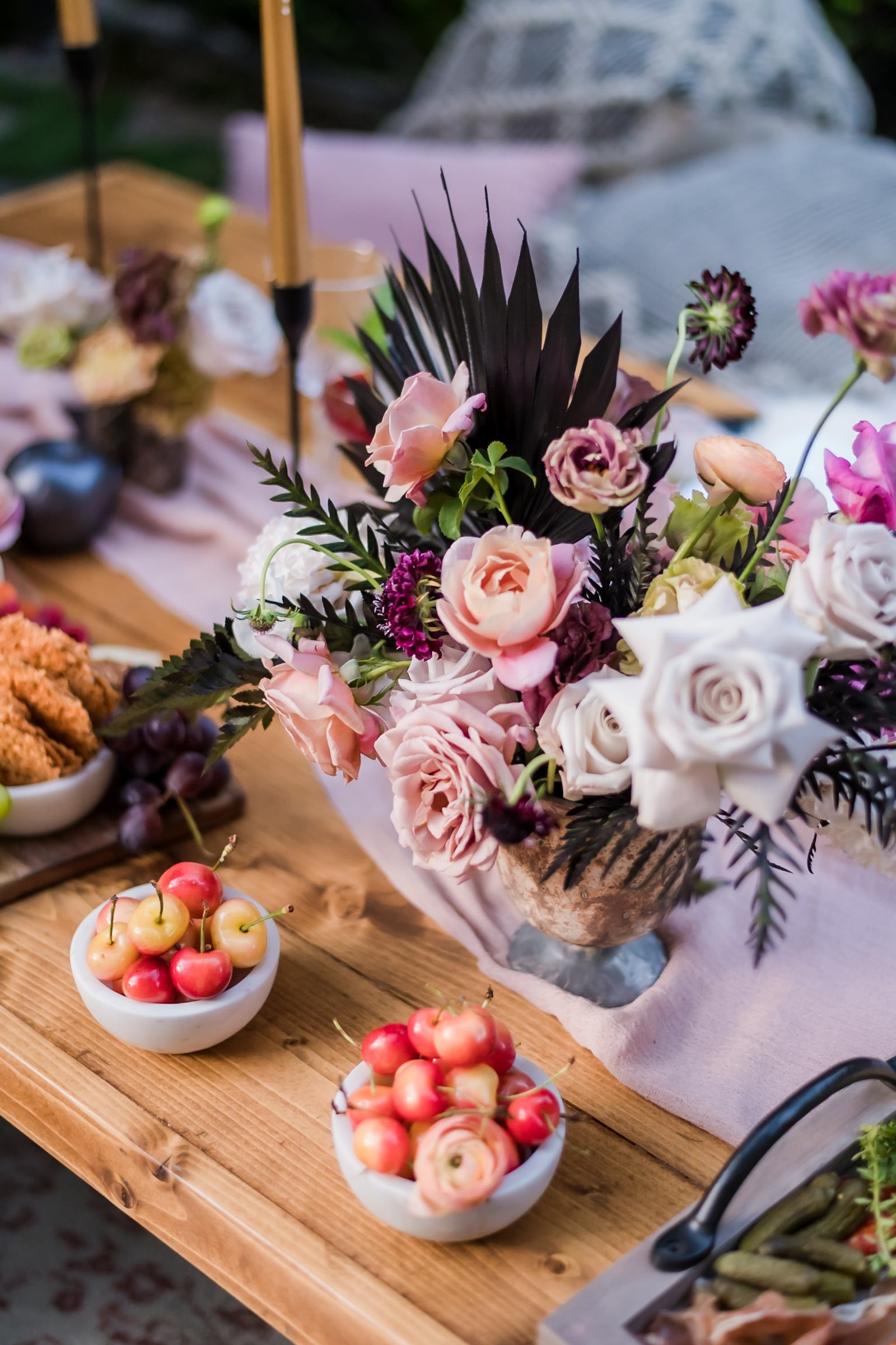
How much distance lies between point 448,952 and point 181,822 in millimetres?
223

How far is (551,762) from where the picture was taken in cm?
67

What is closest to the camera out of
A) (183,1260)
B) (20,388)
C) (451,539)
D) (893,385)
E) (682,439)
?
(451,539)

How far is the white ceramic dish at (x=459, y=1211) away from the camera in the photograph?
62 centimetres

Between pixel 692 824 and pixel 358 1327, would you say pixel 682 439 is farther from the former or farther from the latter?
pixel 358 1327

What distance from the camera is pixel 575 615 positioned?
25.3 inches

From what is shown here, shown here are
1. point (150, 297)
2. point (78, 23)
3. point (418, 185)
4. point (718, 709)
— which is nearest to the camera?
point (718, 709)

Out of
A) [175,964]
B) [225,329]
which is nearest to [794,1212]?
[175,964]

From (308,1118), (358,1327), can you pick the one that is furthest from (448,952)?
(358,1327)

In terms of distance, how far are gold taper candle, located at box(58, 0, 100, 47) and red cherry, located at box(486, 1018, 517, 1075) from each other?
4.12 feet

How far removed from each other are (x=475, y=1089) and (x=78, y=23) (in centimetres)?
131

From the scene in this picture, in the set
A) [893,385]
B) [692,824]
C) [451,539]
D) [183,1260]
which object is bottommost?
[183,1260]

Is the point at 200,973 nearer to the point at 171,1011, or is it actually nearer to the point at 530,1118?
the point at 171,1011

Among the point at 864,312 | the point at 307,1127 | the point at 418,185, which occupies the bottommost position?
the point at 418,185

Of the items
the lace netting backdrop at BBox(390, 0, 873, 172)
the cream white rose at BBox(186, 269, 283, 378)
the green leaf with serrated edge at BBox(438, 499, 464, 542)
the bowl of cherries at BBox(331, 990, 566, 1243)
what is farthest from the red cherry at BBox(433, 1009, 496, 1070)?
the lace netting backdrop at BBox(390, 0, 873, 172)
